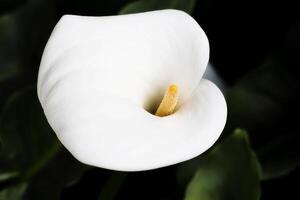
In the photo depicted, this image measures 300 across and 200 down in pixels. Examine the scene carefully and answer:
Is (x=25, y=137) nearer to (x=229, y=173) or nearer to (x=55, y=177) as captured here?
(x=55, y=177)

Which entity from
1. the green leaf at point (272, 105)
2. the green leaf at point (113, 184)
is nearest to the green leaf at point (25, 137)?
the green leaf at point (113, 184)

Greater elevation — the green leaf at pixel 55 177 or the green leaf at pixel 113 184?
→ the green leaf at pixel 113 184

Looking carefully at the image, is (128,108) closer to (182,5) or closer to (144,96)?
(144,96)

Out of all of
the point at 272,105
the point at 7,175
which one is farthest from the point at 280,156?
the point at 7,175

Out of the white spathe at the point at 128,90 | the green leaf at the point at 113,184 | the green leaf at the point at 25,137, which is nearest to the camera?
the white spathe at the point at 128,90

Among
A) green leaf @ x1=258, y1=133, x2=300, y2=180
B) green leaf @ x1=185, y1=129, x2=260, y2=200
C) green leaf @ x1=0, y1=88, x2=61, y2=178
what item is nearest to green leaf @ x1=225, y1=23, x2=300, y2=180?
green leaf @ x1=258, y1=133, x2=300, y2=180

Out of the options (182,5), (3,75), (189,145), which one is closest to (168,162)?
(189,145)

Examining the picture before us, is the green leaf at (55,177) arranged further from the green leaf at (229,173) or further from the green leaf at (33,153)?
the green leaf at (229,173)
